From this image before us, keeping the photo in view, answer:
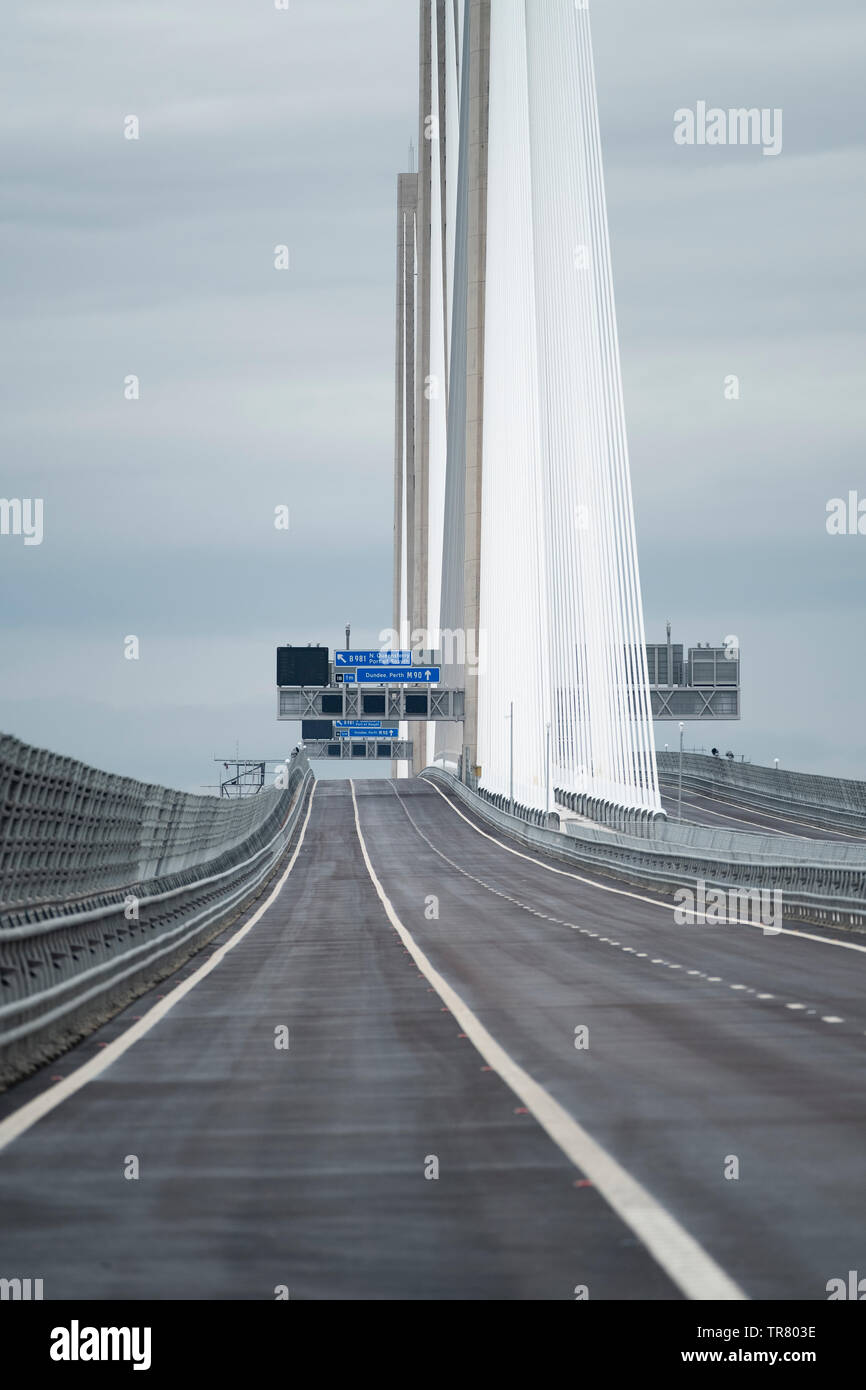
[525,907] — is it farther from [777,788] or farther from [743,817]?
[777,788]

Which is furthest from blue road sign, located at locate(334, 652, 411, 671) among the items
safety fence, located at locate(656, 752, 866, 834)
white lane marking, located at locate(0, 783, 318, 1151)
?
white lane marking, located at locate(0, 783, 318, 1151)

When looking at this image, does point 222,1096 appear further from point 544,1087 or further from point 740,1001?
point 740,1001

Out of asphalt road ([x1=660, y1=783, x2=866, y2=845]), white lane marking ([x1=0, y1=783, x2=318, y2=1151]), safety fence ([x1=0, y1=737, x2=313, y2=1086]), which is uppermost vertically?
asphalt road ([x1=660, y1=783, x2=866, y2=845])

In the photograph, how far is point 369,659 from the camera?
16200 centimetres

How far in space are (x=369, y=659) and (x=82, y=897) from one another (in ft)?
452

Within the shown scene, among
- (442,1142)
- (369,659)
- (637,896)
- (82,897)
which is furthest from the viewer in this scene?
(369,659)

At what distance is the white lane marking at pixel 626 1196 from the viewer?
761 centimetres

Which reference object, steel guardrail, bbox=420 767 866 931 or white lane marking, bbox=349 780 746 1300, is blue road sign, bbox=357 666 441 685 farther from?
white lane marking, bbox=349 780 746 1300

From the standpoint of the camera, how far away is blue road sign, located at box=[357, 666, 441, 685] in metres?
161

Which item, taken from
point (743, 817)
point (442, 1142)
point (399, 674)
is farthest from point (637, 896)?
point (399, 674)

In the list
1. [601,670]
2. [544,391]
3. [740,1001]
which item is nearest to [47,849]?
[740,1001]

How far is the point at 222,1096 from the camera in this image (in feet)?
42.9

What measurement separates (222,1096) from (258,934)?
2232 centimetres

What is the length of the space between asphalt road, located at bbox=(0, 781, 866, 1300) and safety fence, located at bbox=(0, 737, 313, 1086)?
431 mm
